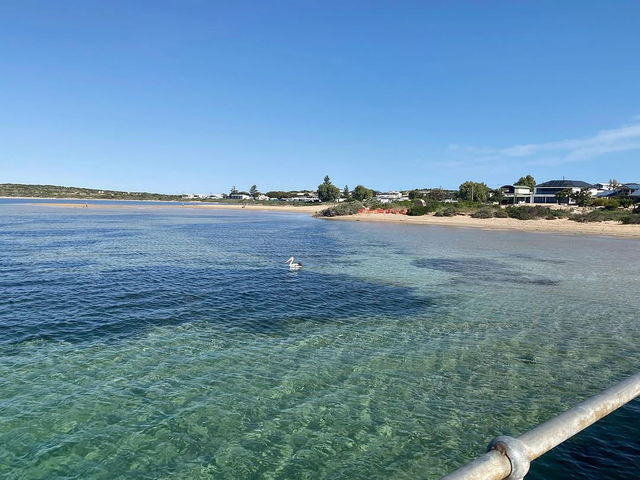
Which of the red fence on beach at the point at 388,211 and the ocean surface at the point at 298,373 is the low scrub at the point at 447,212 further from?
the ocean surface at the point at 298,373

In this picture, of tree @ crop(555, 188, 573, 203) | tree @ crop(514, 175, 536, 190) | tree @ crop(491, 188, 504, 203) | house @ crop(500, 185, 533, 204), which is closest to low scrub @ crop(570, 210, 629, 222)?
tree @ crop(555, 188, 573, 203)

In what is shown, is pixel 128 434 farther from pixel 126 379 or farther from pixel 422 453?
pixel 422 453

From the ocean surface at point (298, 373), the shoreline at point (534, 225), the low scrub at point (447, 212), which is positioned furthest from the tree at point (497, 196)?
the ocean surface at point (298, 373)

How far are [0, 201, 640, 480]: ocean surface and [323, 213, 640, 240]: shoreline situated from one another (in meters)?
46.8

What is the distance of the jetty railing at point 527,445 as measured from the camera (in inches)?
92.6

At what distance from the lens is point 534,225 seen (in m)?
76.3

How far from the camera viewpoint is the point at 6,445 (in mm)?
8805

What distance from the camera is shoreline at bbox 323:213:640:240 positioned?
65.6 metres

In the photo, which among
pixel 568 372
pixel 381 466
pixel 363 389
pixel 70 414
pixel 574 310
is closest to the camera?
pixel 381 466

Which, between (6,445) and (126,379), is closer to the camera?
(6,445)

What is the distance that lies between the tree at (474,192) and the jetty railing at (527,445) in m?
151

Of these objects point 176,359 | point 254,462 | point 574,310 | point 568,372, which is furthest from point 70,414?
point 574,310

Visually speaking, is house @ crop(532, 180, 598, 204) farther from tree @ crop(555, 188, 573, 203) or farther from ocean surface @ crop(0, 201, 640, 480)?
ocean surface @ crop(0, 201, 640, 480)

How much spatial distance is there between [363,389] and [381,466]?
3.28 m
